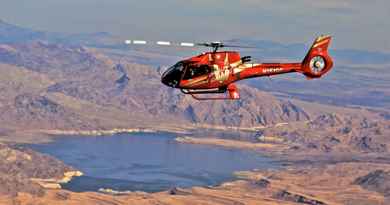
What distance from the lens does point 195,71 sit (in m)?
75.5

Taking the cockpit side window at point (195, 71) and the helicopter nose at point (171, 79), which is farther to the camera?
the helicopter nose at point (171, 79)

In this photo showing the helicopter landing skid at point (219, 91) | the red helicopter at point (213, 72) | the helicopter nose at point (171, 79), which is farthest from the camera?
the helicopter nose at point (171, 79)

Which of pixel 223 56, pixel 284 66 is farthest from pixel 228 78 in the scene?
pixel 284 66

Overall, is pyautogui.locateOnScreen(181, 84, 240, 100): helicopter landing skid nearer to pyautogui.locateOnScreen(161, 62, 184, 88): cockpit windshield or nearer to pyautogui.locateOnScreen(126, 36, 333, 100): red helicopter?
pyautogui.locateOnScreen(126, 36, 333, 100): red helicopter

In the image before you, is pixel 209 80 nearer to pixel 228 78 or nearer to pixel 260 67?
pixel 228 78

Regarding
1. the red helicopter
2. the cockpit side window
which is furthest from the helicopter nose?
the cockpit side window

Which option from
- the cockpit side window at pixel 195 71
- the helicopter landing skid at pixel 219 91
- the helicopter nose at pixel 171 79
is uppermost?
the cockpit side window at pixel 195 71

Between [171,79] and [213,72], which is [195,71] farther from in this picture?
[171,79]

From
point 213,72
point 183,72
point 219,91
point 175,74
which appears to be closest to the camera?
point 183,72

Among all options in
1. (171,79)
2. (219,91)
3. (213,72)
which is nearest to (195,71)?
(213,72)

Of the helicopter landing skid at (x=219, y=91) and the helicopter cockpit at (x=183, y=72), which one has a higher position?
the helicopter cockpit at (x=183, y=72)

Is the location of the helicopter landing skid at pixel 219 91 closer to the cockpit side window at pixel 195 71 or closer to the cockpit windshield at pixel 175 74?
the cockpit windshield at pixel 175 74

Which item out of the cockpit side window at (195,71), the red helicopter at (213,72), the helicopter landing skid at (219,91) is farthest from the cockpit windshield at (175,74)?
the helicopter landing skid at (219,91)

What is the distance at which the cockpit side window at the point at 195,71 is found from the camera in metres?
75.3
